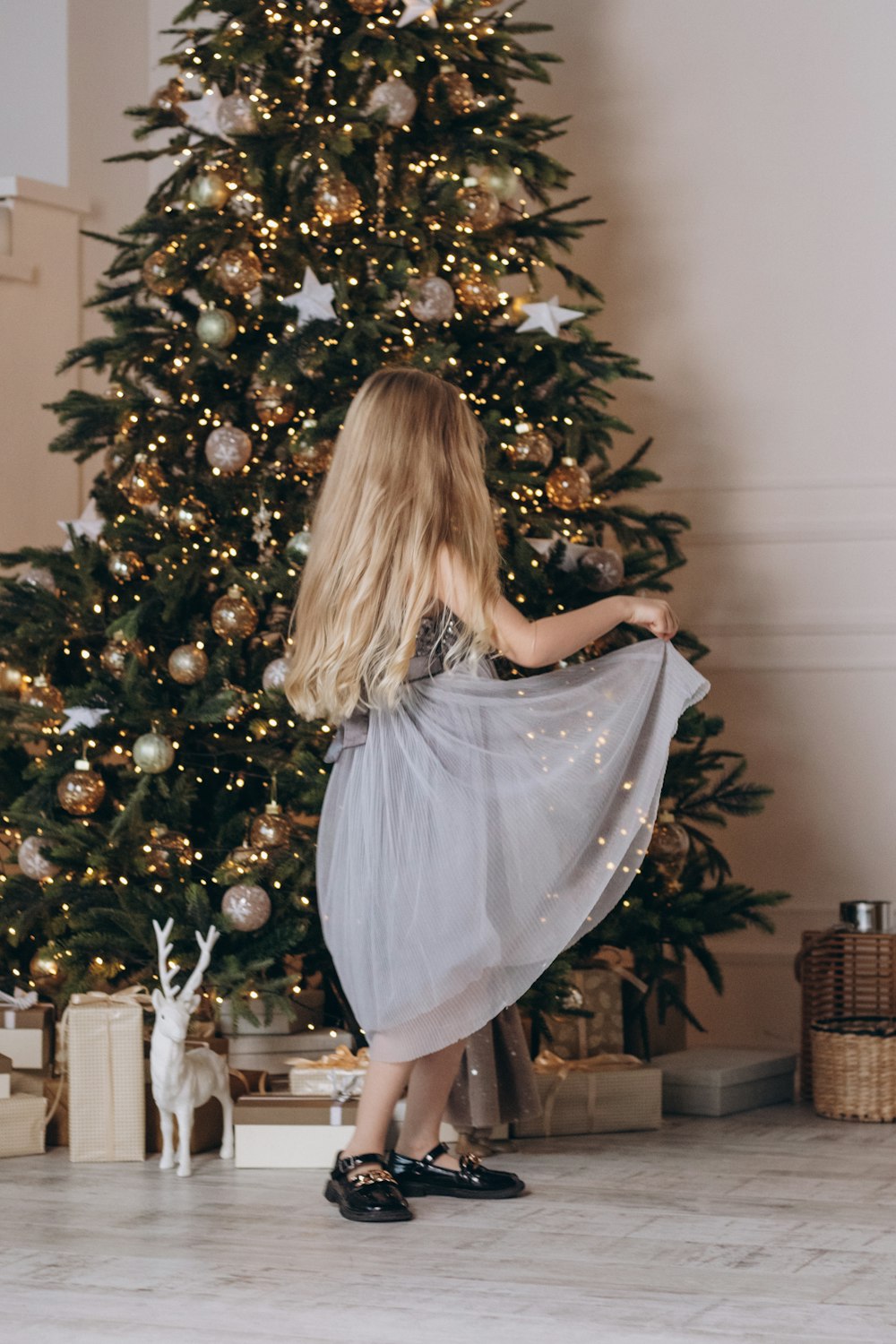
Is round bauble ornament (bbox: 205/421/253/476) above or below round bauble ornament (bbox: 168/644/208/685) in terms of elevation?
above

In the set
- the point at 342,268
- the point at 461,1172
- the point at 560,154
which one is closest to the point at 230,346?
the point at 342,268

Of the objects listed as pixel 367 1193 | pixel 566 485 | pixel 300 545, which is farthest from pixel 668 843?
pixel 367 1193

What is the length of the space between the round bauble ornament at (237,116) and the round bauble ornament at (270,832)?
1.47m

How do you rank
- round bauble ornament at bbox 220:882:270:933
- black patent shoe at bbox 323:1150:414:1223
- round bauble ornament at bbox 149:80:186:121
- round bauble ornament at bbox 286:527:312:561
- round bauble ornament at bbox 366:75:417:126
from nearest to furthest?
black patent shoe at bbox 323:1150:414:1223
round bauble ornament at bbox 220:882:270:933
round bauble ornament at bbox 286:527:312:561
round bauble ornament at bbox 366:75:417:126
round bauble ornament at bbox 149:80:186:121

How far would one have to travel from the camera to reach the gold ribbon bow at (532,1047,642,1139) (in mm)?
3662

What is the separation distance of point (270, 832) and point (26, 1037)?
2.18ft

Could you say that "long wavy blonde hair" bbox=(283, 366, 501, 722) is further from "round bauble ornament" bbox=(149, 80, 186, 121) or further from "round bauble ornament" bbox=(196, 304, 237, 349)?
"round bauble ornament" bbox=(149, 80, 186, 121)

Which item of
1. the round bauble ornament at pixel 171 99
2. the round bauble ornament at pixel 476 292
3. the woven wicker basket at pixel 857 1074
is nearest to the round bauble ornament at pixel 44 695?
the round bauble ornament at pixel 476 292

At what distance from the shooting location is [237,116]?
12.5 feet

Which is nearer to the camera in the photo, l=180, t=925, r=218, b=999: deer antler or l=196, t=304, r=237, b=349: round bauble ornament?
l=180, t=925, r=218, b=999: deer antler

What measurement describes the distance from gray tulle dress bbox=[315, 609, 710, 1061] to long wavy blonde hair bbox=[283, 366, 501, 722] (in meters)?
0.07

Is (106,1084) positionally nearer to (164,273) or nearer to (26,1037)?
(26,1037)

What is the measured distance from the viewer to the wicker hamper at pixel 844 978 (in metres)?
4.19

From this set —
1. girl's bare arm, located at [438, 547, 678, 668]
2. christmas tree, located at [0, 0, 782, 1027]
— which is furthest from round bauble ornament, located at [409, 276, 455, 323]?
girl's bare arm, located at [438, 547, 678, 668]
